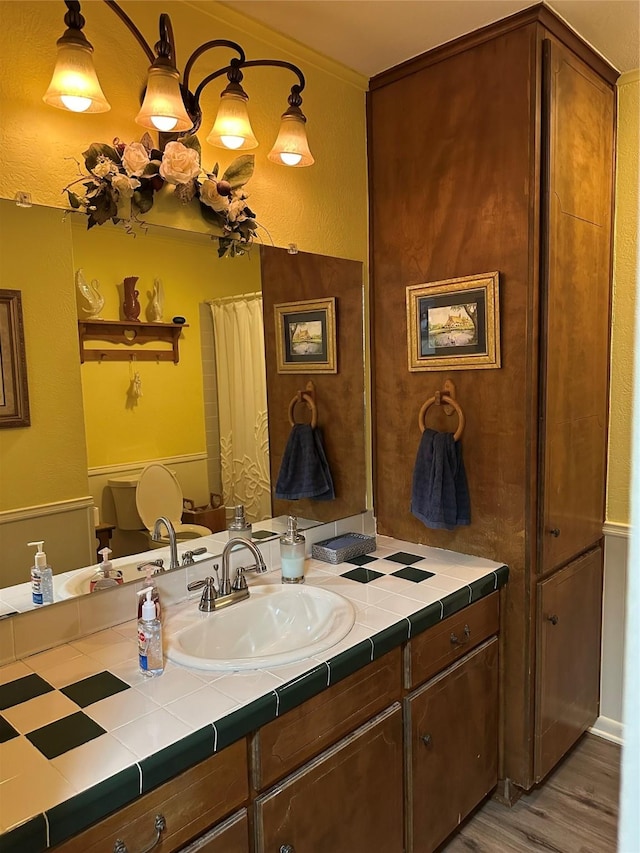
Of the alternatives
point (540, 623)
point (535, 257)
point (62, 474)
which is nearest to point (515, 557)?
point (540, 623)

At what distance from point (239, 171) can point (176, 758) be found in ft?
4.93

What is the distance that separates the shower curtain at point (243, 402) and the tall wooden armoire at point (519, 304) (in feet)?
1.70

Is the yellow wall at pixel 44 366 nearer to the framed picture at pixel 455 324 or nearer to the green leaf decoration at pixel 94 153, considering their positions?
the green leaf decoration at pixel 94 153

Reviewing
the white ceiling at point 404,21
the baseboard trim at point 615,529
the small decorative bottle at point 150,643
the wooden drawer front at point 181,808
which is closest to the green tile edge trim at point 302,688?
the wooden drawer front at point 181,808

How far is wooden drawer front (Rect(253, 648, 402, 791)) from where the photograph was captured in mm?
1266

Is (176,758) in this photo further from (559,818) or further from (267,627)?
(559,818)

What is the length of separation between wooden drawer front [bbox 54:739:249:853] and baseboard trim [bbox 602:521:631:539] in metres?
1.76

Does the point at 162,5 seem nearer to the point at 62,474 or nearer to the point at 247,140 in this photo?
the point at 247,140

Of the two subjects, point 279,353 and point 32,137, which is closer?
point 32,137

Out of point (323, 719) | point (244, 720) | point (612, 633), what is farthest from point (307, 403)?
point (612, 633)

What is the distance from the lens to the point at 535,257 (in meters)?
1.88

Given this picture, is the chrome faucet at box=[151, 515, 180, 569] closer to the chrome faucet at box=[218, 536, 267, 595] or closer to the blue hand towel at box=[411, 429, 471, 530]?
the chrome faucet at box=[218, 536, 267, 595]

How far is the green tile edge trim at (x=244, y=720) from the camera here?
1.15 meters

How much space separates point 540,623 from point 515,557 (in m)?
0.25
